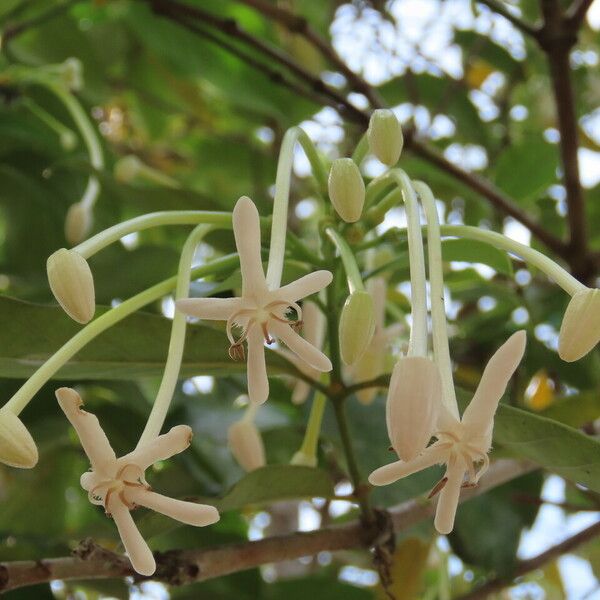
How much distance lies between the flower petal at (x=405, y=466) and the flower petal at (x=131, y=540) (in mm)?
116

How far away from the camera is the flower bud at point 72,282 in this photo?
463 mm

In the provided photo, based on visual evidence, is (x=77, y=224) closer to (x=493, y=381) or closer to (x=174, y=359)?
(x=174, y=359)

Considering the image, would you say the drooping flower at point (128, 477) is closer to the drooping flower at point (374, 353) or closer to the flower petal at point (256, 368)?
the flower petal at point (256, 368)

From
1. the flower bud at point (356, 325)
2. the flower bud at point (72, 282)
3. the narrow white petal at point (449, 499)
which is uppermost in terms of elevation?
the flower bud at point (72, 282)

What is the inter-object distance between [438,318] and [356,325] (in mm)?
41

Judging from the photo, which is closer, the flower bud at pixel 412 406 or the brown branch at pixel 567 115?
the flower bud at pixel 412 406

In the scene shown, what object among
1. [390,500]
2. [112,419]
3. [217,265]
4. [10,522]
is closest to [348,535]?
[390,500]

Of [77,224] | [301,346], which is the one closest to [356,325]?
[301,346]

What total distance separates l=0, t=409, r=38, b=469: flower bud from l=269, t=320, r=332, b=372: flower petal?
128mm

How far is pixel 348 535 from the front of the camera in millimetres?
630

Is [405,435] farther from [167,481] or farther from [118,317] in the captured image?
[167,481]

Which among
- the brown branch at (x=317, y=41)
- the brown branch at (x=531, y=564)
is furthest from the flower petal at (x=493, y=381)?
the brown branch at (x=317, y=41)

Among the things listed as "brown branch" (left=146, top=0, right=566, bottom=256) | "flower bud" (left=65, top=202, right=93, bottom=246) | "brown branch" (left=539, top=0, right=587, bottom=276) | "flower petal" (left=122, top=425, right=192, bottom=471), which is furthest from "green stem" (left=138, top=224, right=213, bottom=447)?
"brown branch" (left=539, top=0, right=587, bottom=276)

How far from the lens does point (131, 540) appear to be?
0.46m
